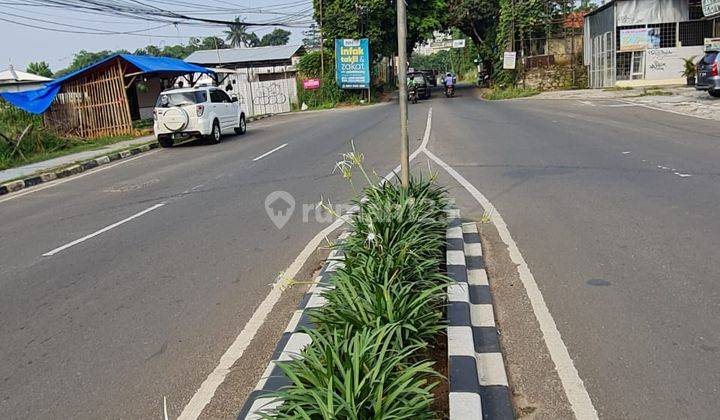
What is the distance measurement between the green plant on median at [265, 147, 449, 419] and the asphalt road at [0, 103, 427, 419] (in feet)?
2.96

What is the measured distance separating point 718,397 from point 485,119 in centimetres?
1745

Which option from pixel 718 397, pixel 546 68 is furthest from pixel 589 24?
pixel 718 397

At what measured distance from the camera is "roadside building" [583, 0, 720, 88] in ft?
94.3

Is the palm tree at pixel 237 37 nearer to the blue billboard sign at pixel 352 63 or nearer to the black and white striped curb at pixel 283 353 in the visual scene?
the blue billboard sign at pixel 352 63

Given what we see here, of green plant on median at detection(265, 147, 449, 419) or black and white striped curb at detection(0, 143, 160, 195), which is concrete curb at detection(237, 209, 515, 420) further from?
black and white striped curb at detection(0, 143, 160, 195)

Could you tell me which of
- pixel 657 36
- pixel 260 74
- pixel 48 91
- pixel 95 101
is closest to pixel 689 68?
pixel 657 36

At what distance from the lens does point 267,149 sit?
15906 mm

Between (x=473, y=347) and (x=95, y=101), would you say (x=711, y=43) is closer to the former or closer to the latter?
(x=95, y=101)

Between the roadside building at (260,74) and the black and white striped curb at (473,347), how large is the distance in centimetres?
2492

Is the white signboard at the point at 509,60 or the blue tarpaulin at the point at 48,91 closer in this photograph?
the blue tarpaulin at the point at 48,91

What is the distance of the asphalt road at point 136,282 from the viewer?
12.4 ft

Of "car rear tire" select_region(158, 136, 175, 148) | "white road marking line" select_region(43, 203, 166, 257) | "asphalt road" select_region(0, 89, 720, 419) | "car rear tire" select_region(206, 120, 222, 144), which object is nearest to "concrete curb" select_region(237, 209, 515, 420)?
"asphalt road" select_region(0, 89, 720, 419)

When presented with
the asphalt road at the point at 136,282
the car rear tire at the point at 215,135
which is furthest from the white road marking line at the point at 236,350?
the car rear tire at the point at 215,135

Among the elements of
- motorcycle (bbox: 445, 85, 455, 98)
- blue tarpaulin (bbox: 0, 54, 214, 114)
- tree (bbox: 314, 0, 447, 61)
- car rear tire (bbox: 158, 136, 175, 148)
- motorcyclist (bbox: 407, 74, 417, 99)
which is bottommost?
car rear tire (bbox: 158, 136, 175, 148)
